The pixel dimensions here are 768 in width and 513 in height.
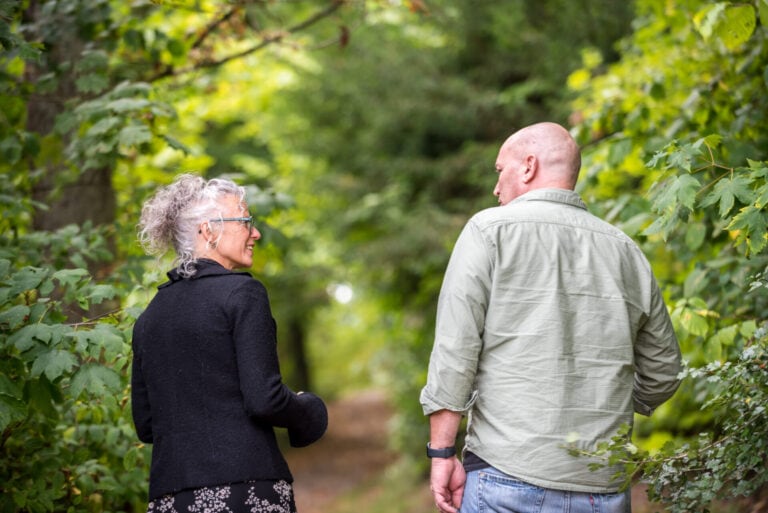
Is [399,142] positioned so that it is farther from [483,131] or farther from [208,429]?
[208,429]

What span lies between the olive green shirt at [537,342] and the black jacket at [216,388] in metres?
0.52

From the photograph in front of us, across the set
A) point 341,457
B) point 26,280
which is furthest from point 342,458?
point 26,280

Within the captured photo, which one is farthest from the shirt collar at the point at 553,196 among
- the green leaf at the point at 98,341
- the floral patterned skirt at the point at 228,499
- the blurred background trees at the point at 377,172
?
the green leaf at the point at 98,341

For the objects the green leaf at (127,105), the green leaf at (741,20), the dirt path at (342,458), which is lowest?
the dirt path at (342,458)

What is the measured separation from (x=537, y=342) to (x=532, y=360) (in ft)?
0.19

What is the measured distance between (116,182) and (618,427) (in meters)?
4.86

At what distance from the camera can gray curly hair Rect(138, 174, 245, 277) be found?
2812mm

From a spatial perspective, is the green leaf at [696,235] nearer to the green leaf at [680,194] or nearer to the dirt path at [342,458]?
the green leaf at [680,194]

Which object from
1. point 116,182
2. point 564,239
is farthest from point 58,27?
point 564,239

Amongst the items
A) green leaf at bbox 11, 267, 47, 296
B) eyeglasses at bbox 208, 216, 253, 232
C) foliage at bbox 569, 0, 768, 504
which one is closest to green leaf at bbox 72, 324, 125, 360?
green leaf at bbox 11, 267, 47, 296

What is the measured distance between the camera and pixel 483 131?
9.87 meters

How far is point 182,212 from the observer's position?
2.83 meters

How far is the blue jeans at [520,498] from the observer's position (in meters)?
2.50

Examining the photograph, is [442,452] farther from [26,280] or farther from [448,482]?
[26,280]
